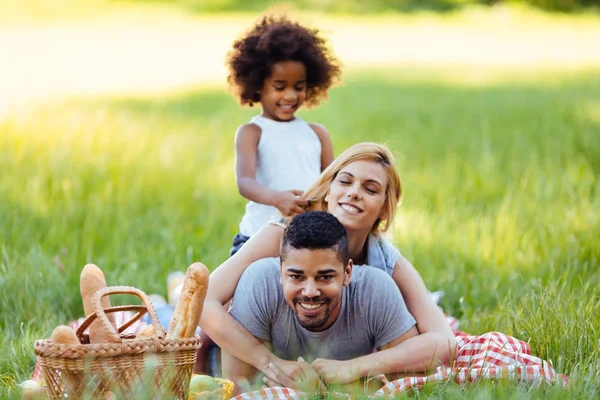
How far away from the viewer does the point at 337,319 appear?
3.77 meters

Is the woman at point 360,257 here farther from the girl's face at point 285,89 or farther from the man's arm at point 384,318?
the girl's face at point 285,89

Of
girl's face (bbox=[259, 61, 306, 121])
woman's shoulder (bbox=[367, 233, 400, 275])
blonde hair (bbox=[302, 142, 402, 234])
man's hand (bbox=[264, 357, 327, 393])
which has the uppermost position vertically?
girl's face (bbox=[259, 61, 306, 121])

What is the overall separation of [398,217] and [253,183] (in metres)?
2.17

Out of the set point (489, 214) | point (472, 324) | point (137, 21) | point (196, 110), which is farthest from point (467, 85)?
point (137, 21)

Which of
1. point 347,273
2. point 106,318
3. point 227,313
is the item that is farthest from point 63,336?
point 347,273

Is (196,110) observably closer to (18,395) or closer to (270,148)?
(270,148)

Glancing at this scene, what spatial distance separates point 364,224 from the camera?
159 inches

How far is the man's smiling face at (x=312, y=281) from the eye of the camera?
3.52m

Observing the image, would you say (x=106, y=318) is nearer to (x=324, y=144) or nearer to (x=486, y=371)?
(x=486, y=371)

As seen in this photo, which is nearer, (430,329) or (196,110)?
(430,329)

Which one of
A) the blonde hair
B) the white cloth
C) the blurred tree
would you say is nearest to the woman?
the blonde hair

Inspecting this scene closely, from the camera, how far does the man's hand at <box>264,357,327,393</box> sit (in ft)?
A: 11.5

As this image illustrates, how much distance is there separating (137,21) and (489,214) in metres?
20.6

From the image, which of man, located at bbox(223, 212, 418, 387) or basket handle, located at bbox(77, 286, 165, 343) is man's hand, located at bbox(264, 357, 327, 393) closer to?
man, located at bbox(223, 212, 418, 387)
